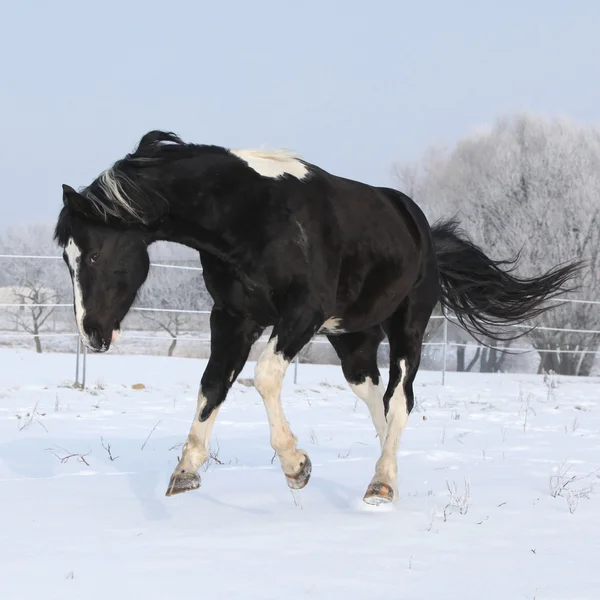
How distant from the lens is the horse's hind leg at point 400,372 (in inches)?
162

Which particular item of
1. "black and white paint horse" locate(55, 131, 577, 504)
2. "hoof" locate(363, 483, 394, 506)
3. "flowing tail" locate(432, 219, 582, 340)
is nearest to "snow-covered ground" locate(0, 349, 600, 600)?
"hoof" locate(363, 483, 394, 506)

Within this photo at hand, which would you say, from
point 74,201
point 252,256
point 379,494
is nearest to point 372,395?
point 379,494

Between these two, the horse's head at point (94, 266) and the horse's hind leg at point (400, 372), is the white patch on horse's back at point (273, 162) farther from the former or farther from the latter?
the horse's hind leg at point (400, 372)

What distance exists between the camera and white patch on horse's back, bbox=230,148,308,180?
13.1 ft

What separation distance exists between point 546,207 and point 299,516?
2367 cm

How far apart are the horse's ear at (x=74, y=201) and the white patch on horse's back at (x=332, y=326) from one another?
4.76 ft

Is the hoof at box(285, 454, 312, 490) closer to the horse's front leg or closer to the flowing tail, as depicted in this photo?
the horse's front leg

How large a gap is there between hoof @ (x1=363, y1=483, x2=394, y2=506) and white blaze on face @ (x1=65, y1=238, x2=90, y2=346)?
148 cm

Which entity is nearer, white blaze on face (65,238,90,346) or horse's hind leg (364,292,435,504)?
white blaze on face (65,238,90,346)

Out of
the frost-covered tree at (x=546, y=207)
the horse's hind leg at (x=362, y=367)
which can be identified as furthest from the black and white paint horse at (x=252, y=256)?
the frost-covered tree at (x=546, y=207)

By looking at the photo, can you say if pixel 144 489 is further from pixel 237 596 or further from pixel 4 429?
pixel 4 429

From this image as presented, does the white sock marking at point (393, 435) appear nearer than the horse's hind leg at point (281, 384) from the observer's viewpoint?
No

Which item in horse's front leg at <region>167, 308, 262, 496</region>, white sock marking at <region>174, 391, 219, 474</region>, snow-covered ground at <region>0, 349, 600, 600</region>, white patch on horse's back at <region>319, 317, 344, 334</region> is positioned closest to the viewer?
snow-covered ground at <region>0, 349, 600, 600</region>

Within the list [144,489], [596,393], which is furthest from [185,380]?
[144,489]
